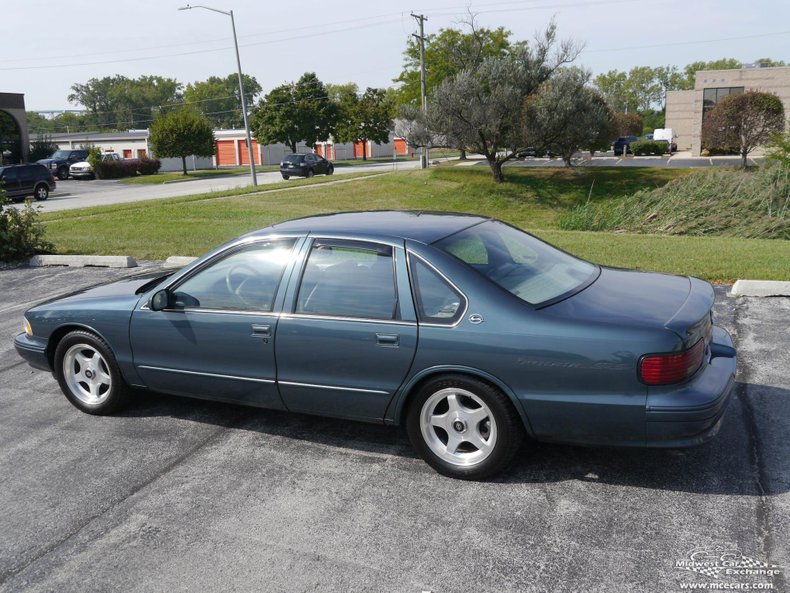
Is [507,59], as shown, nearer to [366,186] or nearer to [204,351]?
[366,186]

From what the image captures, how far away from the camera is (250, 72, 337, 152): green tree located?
6316cm

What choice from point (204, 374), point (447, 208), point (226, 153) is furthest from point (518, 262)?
point (226, 153)

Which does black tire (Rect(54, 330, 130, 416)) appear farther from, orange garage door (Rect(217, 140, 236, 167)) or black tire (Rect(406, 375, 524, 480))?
orange garage door (Rect(217, 140, 236, 167))

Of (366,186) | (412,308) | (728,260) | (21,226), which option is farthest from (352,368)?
(366,186)

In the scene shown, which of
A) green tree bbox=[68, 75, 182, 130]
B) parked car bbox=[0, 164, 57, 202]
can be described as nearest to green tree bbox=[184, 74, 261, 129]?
green tree bbox=[68, 75, 182, 130]

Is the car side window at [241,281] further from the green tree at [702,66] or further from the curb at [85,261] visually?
the green tree at [702,66]

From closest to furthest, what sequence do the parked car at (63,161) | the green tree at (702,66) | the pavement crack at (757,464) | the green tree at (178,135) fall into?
the pavement crack at (757,464), the parked car at (63,161), the green tree at (178,135), the green tree at (702,66)

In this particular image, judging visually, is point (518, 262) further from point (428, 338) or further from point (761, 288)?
point (761, 288)

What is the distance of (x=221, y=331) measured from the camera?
4.71 meters

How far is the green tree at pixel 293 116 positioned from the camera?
6316cm

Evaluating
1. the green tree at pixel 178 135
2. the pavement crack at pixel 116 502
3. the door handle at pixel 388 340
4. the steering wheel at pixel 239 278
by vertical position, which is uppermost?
the green tree at pixel 178 135

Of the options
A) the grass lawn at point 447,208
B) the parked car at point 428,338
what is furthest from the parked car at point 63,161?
the parked car at point 428,338

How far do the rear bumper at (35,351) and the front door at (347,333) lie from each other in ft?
6.99

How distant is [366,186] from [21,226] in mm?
17021
